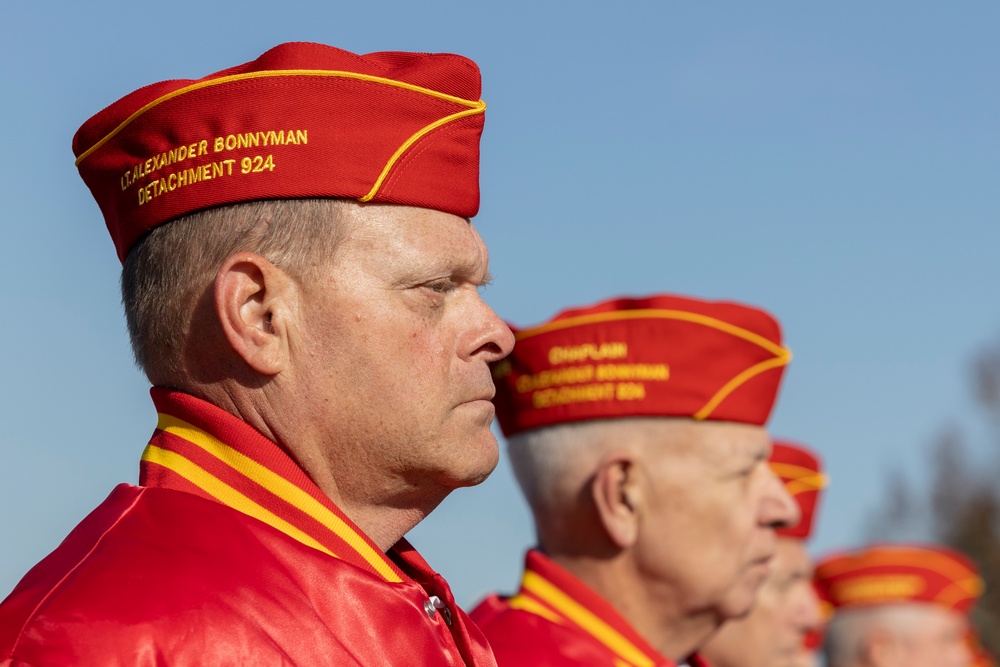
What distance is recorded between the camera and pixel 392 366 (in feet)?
9.70

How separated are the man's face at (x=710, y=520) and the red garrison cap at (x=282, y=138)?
2206 mm

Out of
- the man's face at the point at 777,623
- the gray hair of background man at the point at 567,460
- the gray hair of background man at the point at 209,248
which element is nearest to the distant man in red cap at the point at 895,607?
the man's face at the point at 777,623

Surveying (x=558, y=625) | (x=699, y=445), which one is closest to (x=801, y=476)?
(x=699, y=445)

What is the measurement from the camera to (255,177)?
2977mm

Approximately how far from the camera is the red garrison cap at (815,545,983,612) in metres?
10.6

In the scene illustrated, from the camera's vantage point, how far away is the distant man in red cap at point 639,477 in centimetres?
504

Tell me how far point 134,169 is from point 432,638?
3.61ft

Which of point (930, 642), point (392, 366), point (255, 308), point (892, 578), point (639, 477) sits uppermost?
point (255, 308)

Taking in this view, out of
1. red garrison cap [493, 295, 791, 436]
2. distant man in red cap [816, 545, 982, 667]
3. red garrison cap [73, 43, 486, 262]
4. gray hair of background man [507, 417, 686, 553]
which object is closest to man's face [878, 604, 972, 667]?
distant man in red cap [816, 545, 982, 667]

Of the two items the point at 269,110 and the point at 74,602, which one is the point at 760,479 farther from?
the point at 74,602

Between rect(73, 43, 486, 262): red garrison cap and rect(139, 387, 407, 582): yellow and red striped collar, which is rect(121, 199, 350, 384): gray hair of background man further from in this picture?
rect(139, 387, 407, 582): yellow and red striped collar

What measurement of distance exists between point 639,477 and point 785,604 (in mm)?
2758

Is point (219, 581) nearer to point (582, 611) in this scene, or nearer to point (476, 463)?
point (476, 463)

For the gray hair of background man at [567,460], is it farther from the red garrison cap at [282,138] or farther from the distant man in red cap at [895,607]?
the distant man in red cap at [895,607]
